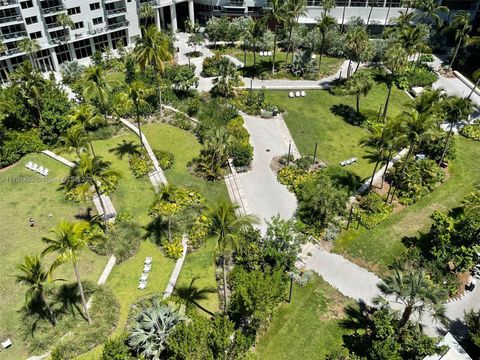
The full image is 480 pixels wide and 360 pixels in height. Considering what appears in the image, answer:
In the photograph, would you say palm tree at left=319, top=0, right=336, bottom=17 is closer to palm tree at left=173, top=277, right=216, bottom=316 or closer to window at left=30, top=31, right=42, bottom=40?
window at left=30, top=31, right=42, bottom=40

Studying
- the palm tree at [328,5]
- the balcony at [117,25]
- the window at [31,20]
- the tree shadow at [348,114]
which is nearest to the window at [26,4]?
the window at [31,20]

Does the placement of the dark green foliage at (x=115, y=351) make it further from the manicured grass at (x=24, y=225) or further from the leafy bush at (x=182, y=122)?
the leafy bush at (x=182, y=122)

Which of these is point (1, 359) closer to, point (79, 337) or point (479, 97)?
point (79, 337)

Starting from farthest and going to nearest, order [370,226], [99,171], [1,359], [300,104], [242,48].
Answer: [242,48] < [300,104] < [370,226] < [99,171] < [1,359]

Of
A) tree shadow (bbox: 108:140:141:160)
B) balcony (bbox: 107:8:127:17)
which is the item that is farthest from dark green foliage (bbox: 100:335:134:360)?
balcony (bbox: 107:8:127:17)

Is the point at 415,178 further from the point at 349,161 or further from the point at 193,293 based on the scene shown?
the point at 193,293

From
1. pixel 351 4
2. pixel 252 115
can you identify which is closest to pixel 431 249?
pixel 252 115

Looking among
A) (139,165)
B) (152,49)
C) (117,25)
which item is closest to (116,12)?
(117,25)
